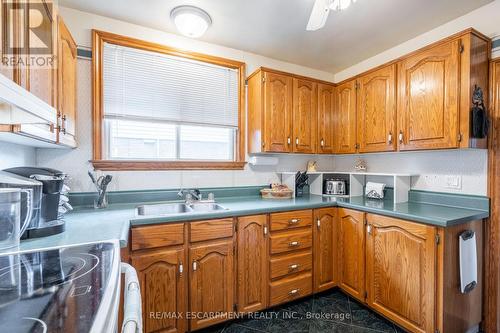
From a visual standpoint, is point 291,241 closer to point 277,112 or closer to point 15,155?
point 277,112

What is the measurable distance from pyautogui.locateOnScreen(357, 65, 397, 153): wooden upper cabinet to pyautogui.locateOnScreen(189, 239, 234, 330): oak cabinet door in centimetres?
162

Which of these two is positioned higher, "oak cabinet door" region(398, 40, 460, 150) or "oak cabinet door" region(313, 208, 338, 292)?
"oak cabinet door" region(398, 40, 460, 150)

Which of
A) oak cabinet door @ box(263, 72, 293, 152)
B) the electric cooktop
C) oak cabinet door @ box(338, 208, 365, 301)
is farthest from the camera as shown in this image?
oak cabinet door @ box(263, 72, 293, 152)

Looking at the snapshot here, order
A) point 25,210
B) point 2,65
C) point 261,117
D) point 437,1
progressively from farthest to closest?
point 261,117 → point 437,1 → point 25,210 → point 2,65

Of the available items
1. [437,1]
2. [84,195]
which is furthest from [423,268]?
[84,195]

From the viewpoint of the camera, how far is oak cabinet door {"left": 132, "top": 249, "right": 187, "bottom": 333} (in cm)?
150

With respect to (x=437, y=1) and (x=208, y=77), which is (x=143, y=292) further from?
(x=437, y=1)

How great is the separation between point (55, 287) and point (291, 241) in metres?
1.64

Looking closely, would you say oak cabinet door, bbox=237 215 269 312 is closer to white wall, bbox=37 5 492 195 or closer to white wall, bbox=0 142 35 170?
white wall, bbox=37 5 492 195

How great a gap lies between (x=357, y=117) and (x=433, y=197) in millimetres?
992

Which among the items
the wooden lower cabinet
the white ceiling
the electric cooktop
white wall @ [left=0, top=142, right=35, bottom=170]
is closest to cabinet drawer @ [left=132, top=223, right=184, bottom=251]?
the wooden lower cabinet

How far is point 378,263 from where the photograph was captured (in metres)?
1.85

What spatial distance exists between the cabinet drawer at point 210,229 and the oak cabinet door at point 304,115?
43.5 inches

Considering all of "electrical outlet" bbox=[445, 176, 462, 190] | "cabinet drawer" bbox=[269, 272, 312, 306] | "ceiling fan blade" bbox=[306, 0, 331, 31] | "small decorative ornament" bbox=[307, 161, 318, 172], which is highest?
"ceiling fan blade" bbox=[306, 0, 331, 31]
